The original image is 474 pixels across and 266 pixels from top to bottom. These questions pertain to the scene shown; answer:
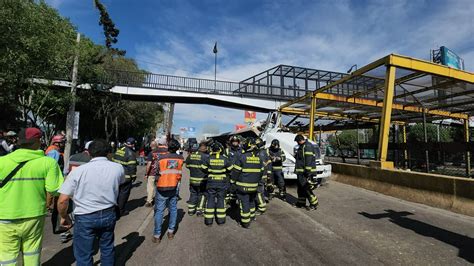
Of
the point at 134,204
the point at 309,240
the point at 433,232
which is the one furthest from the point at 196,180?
the point at 433,232

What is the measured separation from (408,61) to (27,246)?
1116 cm

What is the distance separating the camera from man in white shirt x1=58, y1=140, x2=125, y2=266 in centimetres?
302

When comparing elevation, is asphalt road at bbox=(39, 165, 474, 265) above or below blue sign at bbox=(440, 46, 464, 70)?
below

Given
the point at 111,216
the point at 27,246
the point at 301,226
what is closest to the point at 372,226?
the point at 301,226

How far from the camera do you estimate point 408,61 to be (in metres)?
9.61

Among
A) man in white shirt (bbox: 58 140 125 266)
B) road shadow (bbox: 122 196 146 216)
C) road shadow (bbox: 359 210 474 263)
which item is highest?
man in white shirt (bbox: 58 140 125 266)

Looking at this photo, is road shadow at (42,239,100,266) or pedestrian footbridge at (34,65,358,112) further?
pedestrian footbridge at (34,65,358,112)

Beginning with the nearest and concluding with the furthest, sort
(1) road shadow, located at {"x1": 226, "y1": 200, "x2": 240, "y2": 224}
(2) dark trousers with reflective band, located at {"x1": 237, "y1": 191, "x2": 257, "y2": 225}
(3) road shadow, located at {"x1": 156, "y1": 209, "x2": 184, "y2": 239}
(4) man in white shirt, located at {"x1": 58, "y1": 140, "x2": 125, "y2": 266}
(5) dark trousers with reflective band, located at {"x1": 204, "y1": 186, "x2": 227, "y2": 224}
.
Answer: (4) man in white shirt, located at {"x1": 58, "y1": 140, "x2": 125, "y2": 266}
(3) road shadow, located at {"x1": 156, "y1": 209, "x2": 184, "y2": 239}
(2) dark trousers with reflective band, located at {"x1": 237, "y1": 191, "x2": 257, "y2": 225}
(5) dark trousers with reflective band, located at {"x1": 204, "y1": 186, "x2": 227, "y2": 224}
(1) road shadow, located at {"x1": 226, "y1": 200, "x2": 240, "y2": 224}

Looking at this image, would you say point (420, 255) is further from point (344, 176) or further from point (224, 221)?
point (344, 176)

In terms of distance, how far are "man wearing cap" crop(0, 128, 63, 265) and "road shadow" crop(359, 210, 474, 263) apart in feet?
18.6

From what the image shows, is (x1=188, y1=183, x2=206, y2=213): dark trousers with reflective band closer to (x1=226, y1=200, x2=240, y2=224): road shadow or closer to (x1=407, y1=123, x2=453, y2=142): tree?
(x1=226, y1=200, x2=240, y2=224): road shadow

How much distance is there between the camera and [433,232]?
531 centimetres

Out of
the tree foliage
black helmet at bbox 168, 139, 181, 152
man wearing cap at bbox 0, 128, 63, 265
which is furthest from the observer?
the tree foliage

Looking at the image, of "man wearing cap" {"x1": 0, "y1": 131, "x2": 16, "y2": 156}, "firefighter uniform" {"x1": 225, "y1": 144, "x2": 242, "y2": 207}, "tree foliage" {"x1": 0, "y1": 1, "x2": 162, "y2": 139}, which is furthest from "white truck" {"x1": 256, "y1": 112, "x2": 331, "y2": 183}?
"tree foliage" {"x1": 0, "y1": 1, "x2": 162, "y2": 139}
